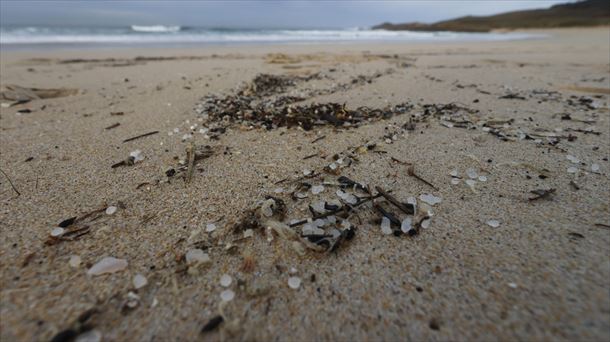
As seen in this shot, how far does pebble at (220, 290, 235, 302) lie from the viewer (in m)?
1.11

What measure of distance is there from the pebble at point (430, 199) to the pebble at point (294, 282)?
3.10ft

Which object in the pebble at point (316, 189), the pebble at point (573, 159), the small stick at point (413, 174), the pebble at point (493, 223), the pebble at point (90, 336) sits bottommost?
the pebble at point (90, 336)

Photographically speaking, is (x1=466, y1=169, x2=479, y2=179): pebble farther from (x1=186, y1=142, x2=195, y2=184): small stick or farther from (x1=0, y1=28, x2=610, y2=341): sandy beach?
(x1=186, y1=142, x2=195, y2=184): small stick

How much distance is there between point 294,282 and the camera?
118 centimetres

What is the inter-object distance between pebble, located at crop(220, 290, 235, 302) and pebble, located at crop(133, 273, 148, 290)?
34 centimetres

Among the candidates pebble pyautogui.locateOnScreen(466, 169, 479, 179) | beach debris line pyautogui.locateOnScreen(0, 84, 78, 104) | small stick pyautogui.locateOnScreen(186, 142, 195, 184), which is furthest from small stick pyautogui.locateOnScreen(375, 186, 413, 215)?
beach debris line pyautogui.locateOnScreen(0, 84, 78, 104)

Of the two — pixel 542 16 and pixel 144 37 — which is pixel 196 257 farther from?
pixel 542 16

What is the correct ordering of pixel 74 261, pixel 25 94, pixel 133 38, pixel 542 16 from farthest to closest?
1. pixel 542 16
2. pixel 133 38
3. pixel 25 94
4. pixel 74 261

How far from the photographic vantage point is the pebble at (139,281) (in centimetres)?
114

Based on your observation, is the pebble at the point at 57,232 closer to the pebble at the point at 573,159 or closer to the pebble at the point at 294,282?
the pebble at the point at 294,282

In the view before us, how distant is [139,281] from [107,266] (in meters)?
0.19

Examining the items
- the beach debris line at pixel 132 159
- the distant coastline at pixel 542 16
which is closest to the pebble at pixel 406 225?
the beach debris line at pixel 132 159

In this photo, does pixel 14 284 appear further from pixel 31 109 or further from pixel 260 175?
pixel 31 109

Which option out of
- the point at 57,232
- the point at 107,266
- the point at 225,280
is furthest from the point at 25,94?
the point at 225,280
